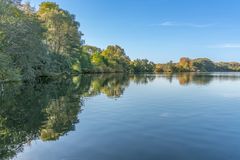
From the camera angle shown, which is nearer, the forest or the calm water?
the calm water

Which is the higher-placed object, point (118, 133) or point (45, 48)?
point (45, 48)

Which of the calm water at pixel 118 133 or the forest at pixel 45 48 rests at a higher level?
the forest at pixel 45 48

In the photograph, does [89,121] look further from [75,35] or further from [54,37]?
[75,35]

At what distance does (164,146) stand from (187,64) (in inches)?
6005

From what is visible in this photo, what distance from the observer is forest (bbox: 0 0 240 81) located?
26.5 m

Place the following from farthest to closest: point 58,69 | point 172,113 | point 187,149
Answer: point 58,69, point 172,113, point 187,149

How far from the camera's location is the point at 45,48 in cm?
3603

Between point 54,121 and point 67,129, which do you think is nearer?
point 67,129

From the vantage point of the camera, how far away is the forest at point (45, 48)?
26.5 metres

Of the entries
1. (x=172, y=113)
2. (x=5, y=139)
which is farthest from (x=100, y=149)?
(x=172, y=113)

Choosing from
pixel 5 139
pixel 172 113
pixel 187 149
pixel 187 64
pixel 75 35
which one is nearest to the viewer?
pixel 187 149

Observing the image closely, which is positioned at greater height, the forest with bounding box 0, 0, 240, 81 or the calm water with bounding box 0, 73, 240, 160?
the forest with bounding box 0, 0, 240, 81

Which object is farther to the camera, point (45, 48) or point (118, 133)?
point (45, 48)

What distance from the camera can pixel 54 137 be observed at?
10625 mm
